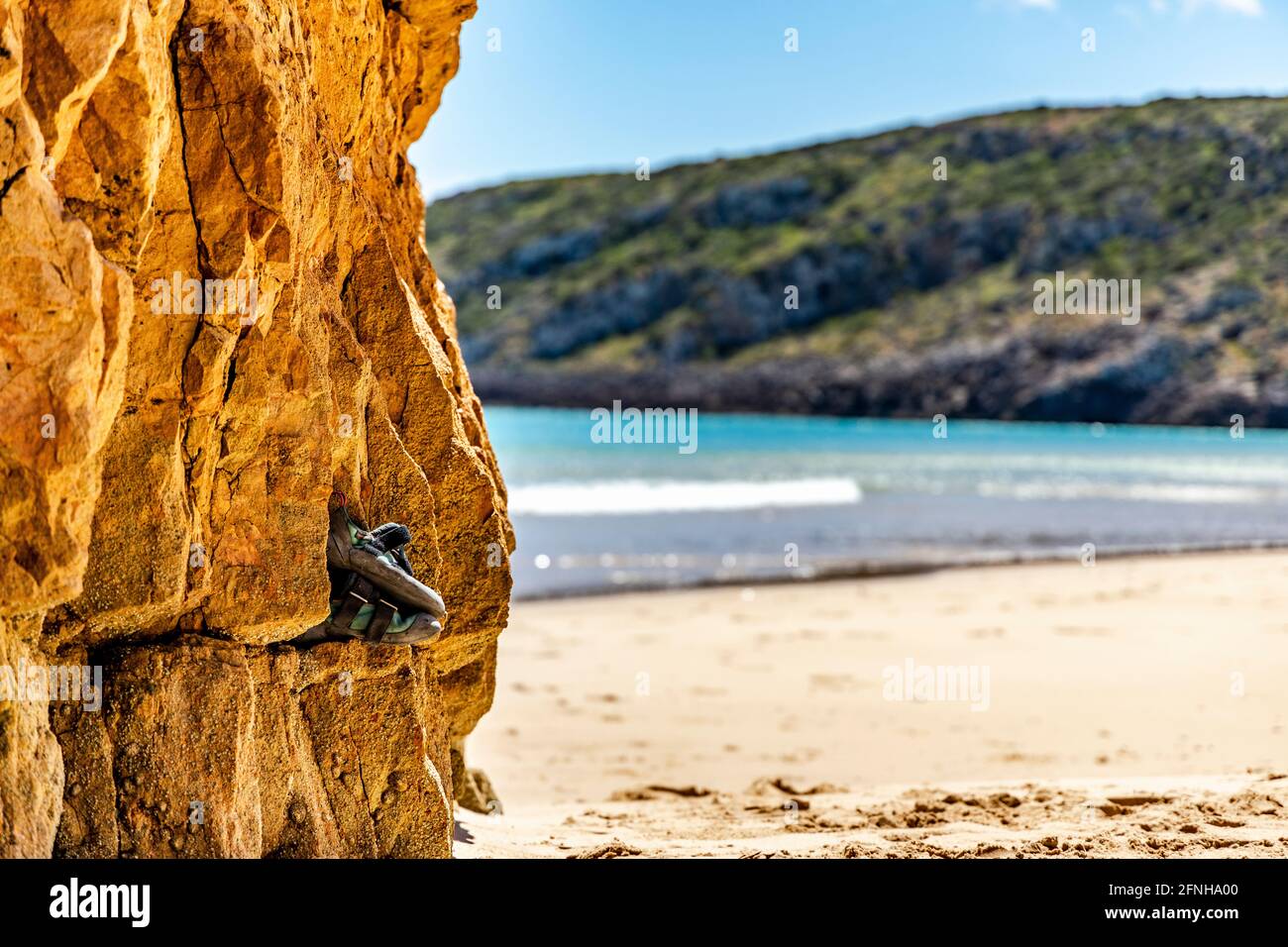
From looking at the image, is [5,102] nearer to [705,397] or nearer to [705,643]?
[705,643]

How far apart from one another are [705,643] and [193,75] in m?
11.0

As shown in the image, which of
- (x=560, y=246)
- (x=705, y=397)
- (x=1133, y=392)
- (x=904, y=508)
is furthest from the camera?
(x=560, y=246)

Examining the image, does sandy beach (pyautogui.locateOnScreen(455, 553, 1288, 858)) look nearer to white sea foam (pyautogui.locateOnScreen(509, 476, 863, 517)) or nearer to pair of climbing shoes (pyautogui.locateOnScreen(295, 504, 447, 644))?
pair of climbing shoes (pyautogui.locateOnScreen(295, 504, 447, 644))

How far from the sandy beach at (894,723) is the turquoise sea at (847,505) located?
373 centimetres

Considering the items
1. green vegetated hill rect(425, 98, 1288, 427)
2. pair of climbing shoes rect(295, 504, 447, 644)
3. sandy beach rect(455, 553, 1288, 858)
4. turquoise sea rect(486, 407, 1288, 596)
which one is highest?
green vegetated hill rect(425, 98, 1288, 427)

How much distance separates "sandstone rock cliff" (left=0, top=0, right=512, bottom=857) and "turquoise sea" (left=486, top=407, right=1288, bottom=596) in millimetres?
12622

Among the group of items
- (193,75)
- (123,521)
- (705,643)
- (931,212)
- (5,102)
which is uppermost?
(931,212)

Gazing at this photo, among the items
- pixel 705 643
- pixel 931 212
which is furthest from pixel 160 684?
pixel 931 212

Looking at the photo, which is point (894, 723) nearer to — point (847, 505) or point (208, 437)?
point (208, 437)

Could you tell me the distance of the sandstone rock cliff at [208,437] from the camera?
144 inches

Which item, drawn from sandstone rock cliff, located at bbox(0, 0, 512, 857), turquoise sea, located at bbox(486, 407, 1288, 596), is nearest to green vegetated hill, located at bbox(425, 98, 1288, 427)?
turquoise sea, located at bbox(486, 407, 1288, 596)

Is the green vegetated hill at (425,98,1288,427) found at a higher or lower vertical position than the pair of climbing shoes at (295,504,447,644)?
higher

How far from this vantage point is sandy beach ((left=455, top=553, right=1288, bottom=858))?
22.3ft
